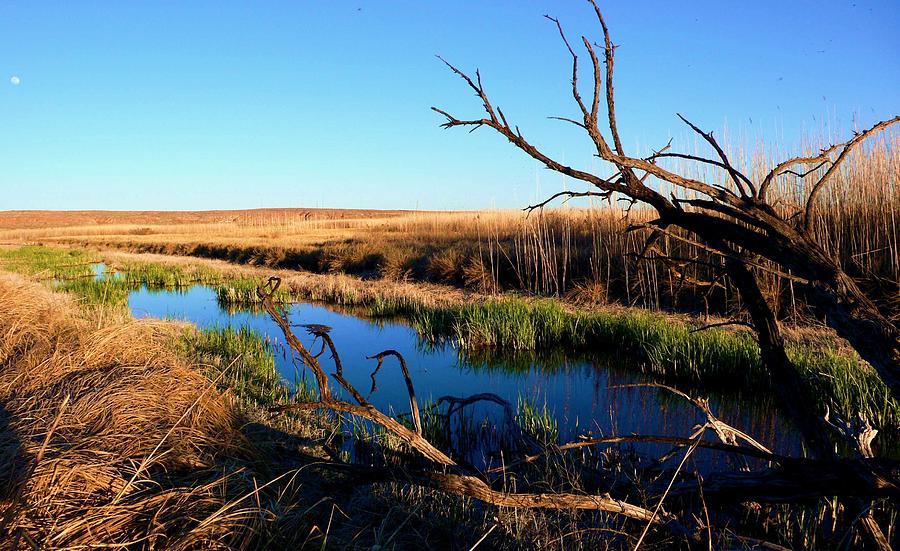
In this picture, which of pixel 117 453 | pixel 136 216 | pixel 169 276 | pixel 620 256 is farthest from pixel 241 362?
pixel 136 216

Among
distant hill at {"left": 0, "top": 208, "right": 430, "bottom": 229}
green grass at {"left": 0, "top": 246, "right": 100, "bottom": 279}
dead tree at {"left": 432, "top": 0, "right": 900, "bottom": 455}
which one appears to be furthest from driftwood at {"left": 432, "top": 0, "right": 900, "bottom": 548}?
distant hill at {"left": 0, "top": 208, "right": 430, "bottom": 229}

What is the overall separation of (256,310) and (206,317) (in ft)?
3.79

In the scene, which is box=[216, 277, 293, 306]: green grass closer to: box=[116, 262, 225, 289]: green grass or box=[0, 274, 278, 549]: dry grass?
box=[116, 262, 225, 289]: green grass

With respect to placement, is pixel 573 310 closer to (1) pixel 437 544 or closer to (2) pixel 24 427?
(1) pixel 437 544

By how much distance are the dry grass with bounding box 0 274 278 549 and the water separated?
154cm

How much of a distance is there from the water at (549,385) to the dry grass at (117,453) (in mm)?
1542

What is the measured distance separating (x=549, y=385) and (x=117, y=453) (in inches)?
181

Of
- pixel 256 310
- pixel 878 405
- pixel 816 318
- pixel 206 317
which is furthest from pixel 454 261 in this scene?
pixel 878 405

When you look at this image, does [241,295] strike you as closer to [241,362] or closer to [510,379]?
[241,362]

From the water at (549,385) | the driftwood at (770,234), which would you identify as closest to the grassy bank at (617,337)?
the water at (549,385)

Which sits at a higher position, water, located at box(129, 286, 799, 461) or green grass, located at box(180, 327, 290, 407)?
green grass, located at box(180, 327, 290, 407)

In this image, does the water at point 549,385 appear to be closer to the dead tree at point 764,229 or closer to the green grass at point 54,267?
the dead tree at point 764,229

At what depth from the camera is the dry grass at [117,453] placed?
75.2 inches

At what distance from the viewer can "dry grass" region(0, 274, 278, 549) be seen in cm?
191
